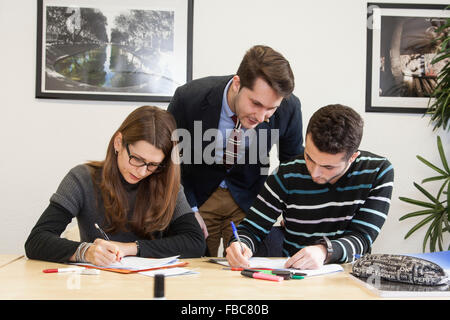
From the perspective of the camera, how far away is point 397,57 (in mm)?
3168

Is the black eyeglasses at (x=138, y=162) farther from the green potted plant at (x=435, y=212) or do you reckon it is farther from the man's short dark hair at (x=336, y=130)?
the green potted plant at (x=435, y=212)

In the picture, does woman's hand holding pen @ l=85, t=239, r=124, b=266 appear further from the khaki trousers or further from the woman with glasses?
the khaki trousers

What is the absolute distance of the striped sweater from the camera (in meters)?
1.86

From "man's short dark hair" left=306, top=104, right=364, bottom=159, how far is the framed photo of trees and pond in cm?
154

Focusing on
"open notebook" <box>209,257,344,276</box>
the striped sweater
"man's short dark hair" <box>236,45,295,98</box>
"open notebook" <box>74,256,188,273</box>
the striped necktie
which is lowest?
"open notebook" <box>209,257,344,276</box>

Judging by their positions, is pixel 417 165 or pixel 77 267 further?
pixel 417 165

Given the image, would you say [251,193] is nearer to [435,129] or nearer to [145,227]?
[145,227]

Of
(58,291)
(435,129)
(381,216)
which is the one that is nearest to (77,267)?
(58,291)

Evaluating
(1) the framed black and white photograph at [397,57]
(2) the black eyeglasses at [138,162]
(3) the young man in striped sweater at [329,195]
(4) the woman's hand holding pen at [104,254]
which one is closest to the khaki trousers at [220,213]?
(3) the young man in striped sweater at [329,195]

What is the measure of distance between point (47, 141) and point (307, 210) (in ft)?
5.99

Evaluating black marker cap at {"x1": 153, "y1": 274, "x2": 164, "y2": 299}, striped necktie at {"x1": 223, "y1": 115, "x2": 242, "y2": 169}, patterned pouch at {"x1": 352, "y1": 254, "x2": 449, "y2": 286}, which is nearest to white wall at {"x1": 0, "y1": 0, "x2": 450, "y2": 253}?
striped necktie at {"x1": 223, "y1": 115, "x2": 242, "y2": 169}

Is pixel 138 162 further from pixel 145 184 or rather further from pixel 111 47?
pixel 111 47

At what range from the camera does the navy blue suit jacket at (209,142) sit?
2256 mm

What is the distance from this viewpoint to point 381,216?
1.86 m
